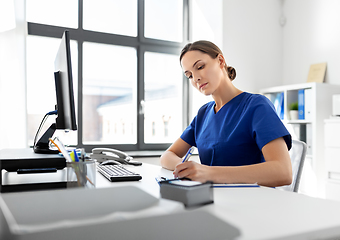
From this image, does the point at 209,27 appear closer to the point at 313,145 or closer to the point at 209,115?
the point at 313,145

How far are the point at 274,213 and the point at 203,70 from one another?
89cm

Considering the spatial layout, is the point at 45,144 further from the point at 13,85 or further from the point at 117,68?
the point at 117,68

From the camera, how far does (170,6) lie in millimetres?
3383

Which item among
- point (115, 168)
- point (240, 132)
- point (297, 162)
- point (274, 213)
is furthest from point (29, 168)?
point (297, 162)

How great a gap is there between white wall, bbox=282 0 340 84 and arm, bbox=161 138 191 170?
2070 millimetres

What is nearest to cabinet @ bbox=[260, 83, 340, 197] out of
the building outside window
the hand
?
the building outside window

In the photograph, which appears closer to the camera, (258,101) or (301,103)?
(258,101)

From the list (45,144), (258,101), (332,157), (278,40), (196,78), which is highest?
(278,40)

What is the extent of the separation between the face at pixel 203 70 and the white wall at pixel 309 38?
2086 mm

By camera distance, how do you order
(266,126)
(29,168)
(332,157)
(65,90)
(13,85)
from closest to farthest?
1. (29,168)
2. (65,90)
3. (266,126)
4. (13,85)
5. (332,157)

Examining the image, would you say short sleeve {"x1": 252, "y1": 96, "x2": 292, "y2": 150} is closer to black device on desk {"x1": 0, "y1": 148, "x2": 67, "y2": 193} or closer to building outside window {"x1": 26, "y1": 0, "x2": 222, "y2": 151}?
black device on desk {"x1": 0, "y1": 148, "x2": 67, "y2": 193}

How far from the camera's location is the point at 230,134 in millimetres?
1348

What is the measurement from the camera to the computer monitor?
98 centimetres

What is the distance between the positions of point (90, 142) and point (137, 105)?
0.61m
